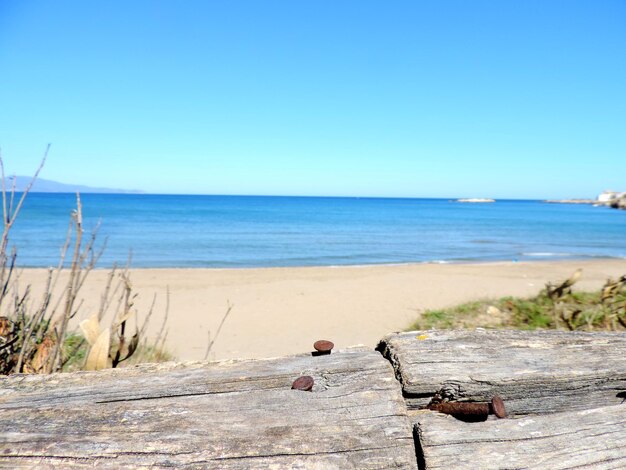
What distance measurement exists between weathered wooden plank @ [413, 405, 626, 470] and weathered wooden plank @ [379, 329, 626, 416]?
90mm

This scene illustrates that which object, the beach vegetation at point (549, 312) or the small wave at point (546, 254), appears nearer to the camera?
the beach vegetation at point (549, 312)

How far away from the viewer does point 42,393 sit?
126 centimetres

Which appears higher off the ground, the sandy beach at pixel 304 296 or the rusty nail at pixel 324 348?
the rusty nail at pixel 324 348

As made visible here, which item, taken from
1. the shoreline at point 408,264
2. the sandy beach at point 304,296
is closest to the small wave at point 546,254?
the shoreline at point 408,264

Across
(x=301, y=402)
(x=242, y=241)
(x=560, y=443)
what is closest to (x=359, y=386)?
(x=301, y=402)

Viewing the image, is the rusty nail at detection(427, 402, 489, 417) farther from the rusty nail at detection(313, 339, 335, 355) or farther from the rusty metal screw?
the rusty nail at detection(313, 339, 335, 355)

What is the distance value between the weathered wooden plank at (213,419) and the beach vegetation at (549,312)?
3625 millimetres

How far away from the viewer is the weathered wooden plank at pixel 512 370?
50.6 inches

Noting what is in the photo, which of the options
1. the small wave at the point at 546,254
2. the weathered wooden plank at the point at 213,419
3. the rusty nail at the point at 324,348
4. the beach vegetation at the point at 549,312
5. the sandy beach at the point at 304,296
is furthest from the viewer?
the small wave at the point at 546,254

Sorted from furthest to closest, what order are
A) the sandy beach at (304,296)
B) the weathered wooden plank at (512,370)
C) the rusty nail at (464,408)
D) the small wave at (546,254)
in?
1. the small wave at (546,254)
2. the sandy beach at (304,296)
3. the weathered wooden plank at (512,370)
4. the rusty nail at (464,408)

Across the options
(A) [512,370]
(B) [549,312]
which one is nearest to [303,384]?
(A) [512,370]

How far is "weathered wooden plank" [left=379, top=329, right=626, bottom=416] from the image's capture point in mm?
1285

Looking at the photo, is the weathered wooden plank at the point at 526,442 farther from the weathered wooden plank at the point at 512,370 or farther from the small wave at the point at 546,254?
the small wave at the point at 546,254

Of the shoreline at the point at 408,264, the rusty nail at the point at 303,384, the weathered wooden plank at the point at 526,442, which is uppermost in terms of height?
the rusty nail at the point at 303,384
